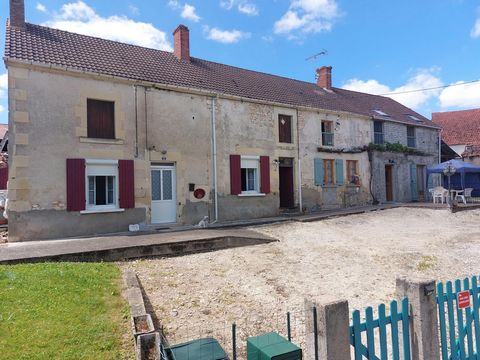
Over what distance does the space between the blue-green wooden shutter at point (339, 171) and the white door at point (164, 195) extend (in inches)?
349

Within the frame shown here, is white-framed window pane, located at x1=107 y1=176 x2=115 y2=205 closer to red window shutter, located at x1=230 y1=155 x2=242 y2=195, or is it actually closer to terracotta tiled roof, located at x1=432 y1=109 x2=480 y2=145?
red window shutter, located at x1=230 y1=155 x2=242 y2=195

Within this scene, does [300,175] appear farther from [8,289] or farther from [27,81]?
[8,289]

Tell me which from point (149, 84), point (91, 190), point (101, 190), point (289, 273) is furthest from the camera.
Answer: point (149, 84)

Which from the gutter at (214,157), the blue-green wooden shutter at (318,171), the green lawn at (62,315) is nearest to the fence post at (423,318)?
the green lawn at (62,315)

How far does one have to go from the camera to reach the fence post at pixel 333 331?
8.02 feet

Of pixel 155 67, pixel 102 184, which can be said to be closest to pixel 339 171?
pixel 155 67

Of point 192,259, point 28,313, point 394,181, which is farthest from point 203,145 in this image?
point 394,181

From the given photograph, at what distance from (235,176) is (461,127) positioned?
85.3ft

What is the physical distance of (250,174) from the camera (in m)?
14.3

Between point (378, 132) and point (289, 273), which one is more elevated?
point (378, 132)

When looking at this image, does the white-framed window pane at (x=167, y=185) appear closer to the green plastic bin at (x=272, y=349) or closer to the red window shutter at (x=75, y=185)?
the red window shutter at (x=75, y=185)

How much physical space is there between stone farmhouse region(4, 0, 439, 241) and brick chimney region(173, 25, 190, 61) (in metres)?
0.06

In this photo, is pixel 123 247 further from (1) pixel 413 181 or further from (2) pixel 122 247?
(1) pixel 413 181

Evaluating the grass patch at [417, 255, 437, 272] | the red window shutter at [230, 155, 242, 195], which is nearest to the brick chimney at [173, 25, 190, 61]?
the red window shutter at [230, 155, 242, 195]
